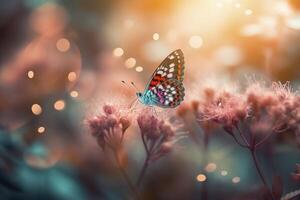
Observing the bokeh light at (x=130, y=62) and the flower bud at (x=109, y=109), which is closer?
the flower bud at (x=109, y=109)

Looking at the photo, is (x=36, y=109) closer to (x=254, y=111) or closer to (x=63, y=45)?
(x=63, y=45)

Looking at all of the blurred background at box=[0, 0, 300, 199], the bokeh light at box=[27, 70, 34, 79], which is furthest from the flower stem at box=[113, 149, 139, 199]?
the bokeh light at box=[27, 70, 34, 79]

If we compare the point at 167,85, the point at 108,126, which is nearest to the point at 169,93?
the point at 167,85

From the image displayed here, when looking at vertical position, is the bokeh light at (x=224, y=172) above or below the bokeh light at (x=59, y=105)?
below

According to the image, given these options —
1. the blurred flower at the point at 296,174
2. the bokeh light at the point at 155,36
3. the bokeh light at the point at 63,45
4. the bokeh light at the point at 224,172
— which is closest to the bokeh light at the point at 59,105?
the bokeh light at the point at 63,45

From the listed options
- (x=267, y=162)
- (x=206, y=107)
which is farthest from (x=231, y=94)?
(x=267, y=162)

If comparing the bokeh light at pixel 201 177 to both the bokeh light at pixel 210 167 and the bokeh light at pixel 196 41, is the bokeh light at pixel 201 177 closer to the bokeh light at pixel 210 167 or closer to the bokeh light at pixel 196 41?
the bokeh light at pixel 210 167
